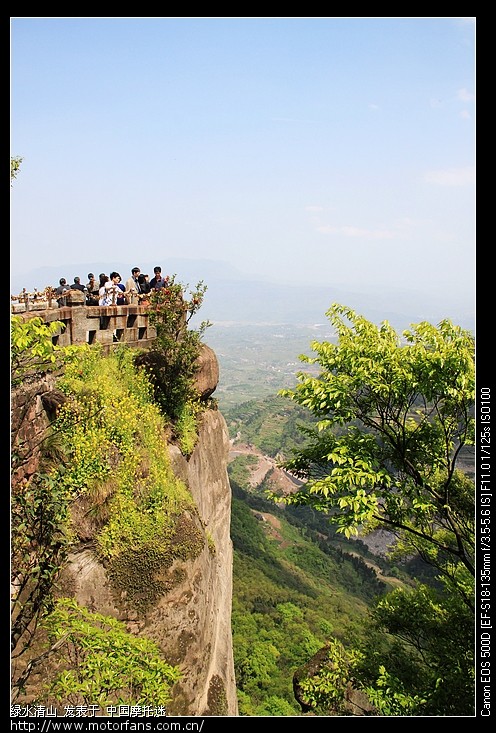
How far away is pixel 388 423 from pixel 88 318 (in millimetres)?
6423

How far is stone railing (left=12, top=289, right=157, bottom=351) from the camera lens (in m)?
9.17

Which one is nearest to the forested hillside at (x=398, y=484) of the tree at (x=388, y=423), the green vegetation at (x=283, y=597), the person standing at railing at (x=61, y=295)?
the tree at (x=388, y=423)

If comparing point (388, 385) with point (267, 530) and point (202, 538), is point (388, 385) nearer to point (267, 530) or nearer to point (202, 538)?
point (202, 538)

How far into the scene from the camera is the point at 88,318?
392 inches

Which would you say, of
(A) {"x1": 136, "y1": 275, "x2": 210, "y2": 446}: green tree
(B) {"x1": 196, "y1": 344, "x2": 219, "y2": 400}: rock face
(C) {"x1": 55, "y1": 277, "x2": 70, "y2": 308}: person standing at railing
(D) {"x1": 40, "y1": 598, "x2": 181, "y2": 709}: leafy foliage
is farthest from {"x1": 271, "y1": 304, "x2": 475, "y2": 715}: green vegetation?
(C) {"x1": 55, "y1": 277, "x2": 70, "y2": 308}: person standing at railing

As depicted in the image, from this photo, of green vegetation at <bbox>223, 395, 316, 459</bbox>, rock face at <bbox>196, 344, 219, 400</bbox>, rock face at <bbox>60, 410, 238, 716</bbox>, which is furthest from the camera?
green vegetation at <bbox>223, 395, 316, 459</bbox>

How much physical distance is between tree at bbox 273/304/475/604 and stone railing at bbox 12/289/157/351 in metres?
4.67

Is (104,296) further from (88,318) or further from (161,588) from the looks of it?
(161,588)

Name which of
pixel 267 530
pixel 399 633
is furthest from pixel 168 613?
pixel 267 530

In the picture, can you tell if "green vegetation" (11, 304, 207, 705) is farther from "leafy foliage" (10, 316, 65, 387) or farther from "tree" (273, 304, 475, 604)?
"tree" (273, 304, 475, 604)

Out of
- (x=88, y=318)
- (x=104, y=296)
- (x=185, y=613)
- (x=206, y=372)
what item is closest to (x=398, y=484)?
(x=185, y=613)

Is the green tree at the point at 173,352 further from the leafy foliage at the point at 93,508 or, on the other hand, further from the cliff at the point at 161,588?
the cliff at the point at 161,588

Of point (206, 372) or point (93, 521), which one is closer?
point (93, 521)

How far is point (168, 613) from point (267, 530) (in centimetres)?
5859
